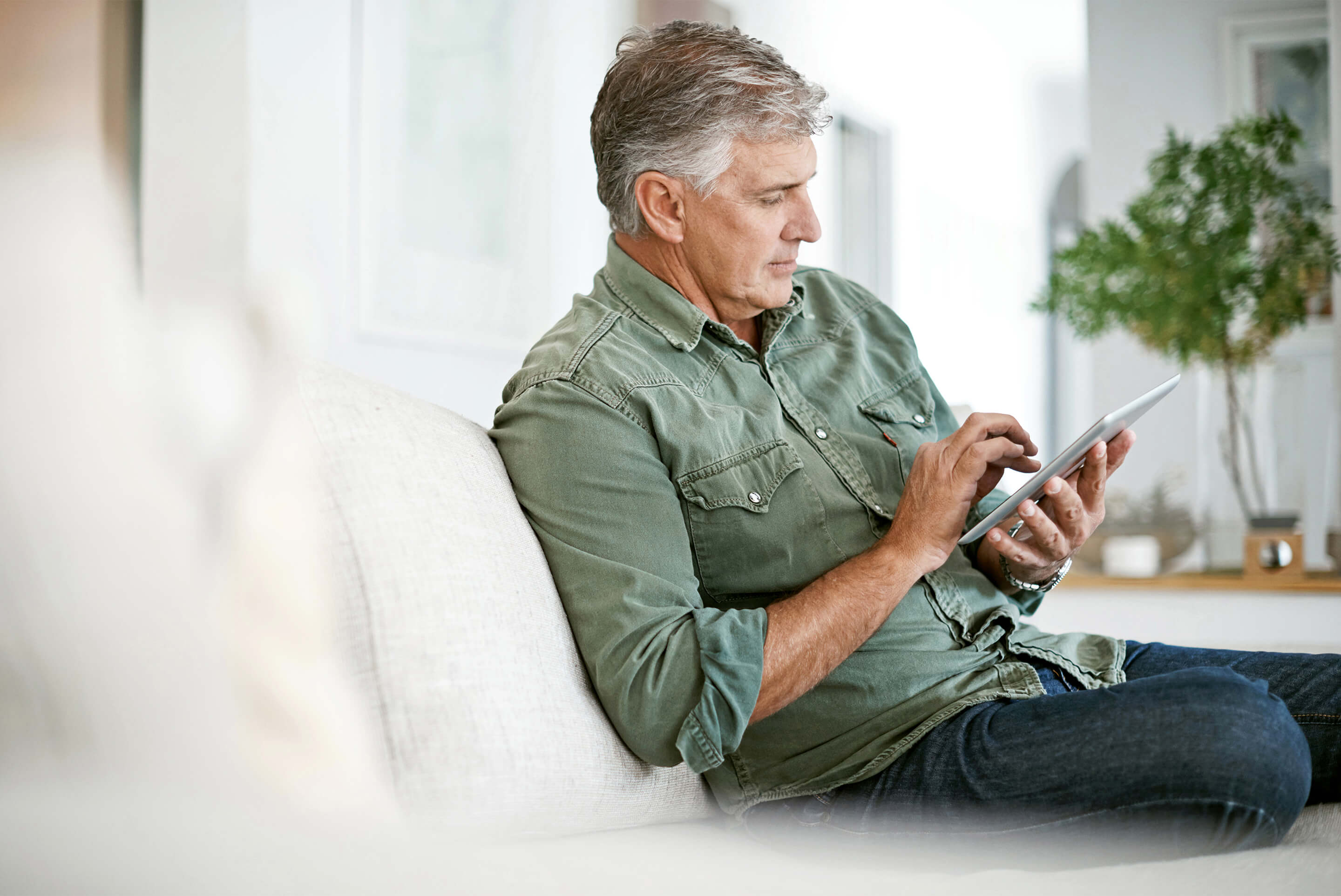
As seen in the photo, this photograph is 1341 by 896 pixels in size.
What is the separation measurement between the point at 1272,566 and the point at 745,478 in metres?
1.76

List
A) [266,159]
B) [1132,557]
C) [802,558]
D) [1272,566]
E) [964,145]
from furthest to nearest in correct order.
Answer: [964,145]
[1132,557]
[1272,566]
[266,159]
[802,558]

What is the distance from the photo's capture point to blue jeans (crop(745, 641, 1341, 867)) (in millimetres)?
917

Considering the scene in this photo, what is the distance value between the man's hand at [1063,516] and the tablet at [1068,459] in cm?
2

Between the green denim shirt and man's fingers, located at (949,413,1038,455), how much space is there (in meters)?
0.14

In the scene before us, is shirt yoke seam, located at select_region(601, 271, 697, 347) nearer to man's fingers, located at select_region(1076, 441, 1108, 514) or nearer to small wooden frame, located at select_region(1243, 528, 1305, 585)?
man's fingers, located at select_region(1076, 441, 1108, 514)

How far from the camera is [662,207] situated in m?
1.31

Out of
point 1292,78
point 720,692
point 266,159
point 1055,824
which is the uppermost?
point 1292,78

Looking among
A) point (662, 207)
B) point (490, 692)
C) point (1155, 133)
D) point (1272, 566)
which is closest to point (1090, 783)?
point (490, 692)

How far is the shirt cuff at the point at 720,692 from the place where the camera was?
0.99 metres

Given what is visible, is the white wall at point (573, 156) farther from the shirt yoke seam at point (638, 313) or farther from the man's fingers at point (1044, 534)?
the man's fingers at point (1044, 534)

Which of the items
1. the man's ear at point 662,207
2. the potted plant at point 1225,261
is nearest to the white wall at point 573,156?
the man's ear at point 662,207

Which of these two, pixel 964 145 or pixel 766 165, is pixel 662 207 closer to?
pixel 766 165

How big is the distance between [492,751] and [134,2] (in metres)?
1.82

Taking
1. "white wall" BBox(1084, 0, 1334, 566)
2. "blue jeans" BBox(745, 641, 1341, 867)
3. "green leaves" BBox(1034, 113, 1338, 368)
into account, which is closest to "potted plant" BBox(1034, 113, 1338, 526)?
"green leaves" BBox(1034, 113, 1338, 368)
